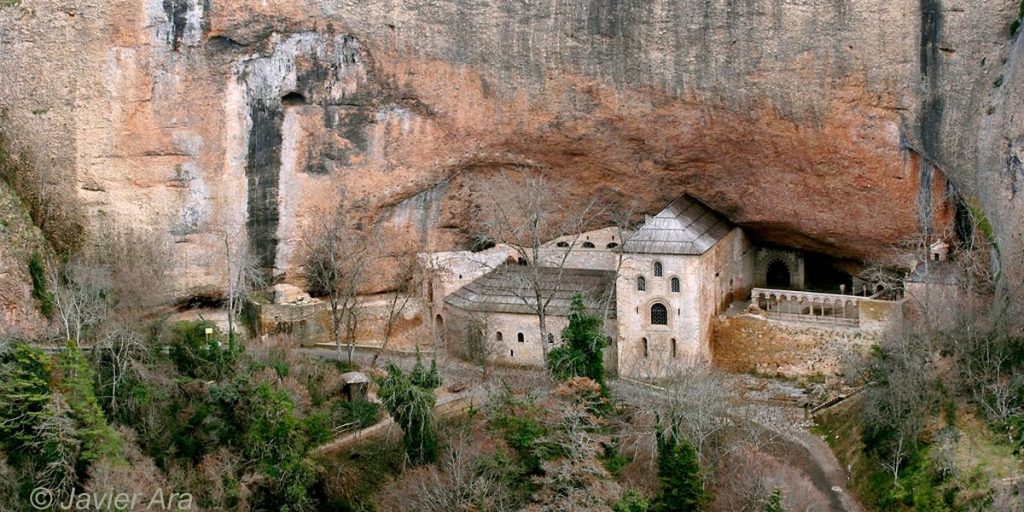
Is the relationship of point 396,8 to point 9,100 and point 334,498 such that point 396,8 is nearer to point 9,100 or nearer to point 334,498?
point 9,100

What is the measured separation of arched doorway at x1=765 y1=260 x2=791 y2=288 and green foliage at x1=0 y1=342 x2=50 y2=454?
77.5 ft

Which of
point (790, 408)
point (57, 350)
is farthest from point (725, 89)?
point (57, 350)

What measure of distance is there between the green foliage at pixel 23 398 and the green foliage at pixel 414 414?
28.9ft

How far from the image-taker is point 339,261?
179 ft

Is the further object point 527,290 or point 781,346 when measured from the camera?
point 527,290

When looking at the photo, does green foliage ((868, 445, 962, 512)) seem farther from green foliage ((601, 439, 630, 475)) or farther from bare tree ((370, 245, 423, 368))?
bare tree ((370, 245, 423, 368))

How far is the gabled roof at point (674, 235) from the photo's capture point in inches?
2064

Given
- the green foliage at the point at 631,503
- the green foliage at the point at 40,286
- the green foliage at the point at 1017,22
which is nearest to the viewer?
the green foliage at the point at 631,503

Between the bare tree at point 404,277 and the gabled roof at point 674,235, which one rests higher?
→ the gabled roof at point 674,235

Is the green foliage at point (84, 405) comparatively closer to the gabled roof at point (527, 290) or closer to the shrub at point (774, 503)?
the gabled roof at point (527, 290)

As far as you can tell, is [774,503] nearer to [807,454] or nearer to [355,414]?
[807,454]

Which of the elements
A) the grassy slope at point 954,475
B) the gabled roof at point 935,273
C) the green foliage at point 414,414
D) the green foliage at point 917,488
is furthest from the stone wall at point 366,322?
the green foliage at point 917,488

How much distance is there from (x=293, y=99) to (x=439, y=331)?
8530mm

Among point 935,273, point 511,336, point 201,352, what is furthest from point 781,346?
point 201,352
